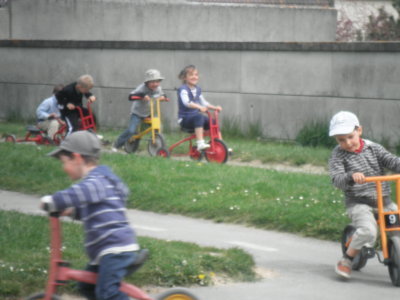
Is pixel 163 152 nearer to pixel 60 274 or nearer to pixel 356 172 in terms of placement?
pixel 356 172

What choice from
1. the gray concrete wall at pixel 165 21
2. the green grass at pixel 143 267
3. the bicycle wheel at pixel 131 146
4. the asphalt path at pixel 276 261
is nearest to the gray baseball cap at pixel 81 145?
the green grass at pixel 143 267

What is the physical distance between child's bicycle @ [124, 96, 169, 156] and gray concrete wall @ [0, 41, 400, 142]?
7.89 ft

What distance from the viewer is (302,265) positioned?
8000mm

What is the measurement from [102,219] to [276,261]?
123 inches

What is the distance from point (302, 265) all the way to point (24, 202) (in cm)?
408

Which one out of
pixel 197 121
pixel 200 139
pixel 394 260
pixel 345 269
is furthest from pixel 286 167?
pixel 394 260

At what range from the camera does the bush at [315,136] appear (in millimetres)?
15691

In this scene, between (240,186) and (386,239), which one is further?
(240,186)

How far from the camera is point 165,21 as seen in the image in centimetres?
2172

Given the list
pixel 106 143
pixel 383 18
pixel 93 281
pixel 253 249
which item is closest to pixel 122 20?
pixel 106 143

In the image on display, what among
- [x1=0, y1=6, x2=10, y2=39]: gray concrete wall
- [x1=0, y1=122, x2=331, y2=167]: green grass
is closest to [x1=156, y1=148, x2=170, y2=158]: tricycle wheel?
[x1=0, y1=122, x2=331, y2=167]: green grass

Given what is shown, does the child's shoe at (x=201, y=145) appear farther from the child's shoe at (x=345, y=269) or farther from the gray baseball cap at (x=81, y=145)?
the gray baseball cap at (x=81, y=145)

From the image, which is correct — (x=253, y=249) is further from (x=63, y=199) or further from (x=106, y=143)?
(x=106, y=143)

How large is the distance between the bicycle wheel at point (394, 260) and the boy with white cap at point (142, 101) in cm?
817
